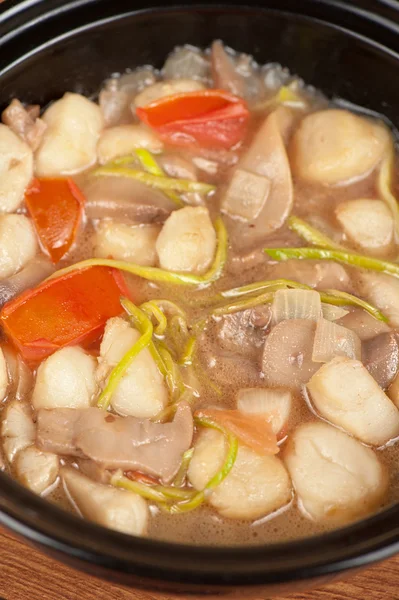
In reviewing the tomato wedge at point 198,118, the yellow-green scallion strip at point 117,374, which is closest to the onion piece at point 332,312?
the yellow-green scallion strip at point 117,374

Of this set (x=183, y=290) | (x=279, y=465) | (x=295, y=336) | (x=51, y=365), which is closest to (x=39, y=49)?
(x=183, y=290)

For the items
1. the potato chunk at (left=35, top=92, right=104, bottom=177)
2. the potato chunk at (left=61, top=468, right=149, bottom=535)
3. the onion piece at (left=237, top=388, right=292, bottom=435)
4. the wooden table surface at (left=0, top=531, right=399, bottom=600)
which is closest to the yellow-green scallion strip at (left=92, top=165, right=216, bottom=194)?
the potato chunk at (left=35, top=92, right=104, bottom=177)

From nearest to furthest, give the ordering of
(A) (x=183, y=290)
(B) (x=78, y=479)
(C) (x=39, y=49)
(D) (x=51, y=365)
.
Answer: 1. (B) (x=78, y=479)
2. (D) (x=51, y=365)
3. (A) (x=183, y=290)
4. (C) (x=39, y=49)

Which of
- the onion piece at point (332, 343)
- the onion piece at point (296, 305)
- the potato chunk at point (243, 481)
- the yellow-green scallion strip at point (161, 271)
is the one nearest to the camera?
the potato chunk at point (243, 481)

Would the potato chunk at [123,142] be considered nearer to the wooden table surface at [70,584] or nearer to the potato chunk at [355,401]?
the potato chunk at [355,401]

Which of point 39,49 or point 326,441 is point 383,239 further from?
point 39,49

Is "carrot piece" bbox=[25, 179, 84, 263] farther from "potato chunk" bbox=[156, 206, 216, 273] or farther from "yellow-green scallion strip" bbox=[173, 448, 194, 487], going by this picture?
"yellow-green scallion strip" bbox=[173, 448, 194, 487]
